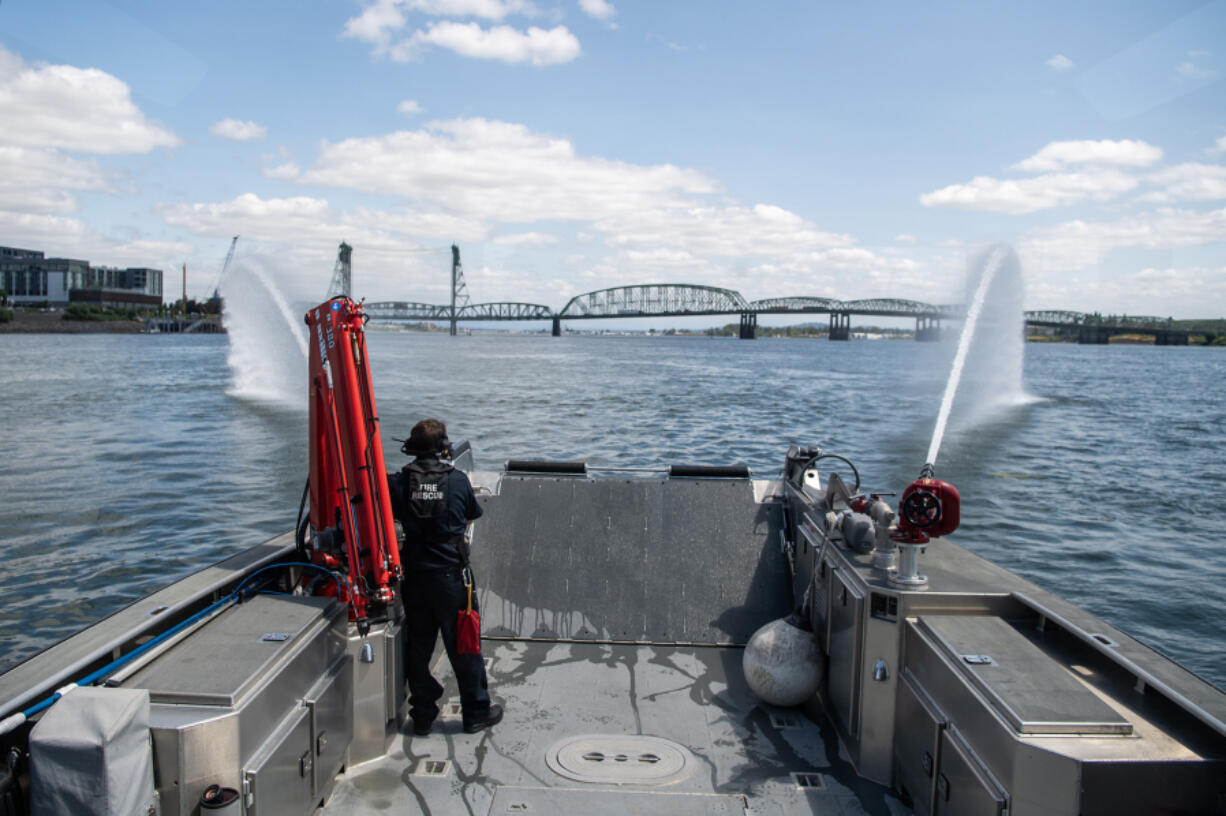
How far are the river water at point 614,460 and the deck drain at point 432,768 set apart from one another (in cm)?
704

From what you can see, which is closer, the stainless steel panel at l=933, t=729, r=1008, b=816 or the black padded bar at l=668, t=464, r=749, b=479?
the stainless steel panel at l=933, t=729, r=1008, b=816

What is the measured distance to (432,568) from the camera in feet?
15.8

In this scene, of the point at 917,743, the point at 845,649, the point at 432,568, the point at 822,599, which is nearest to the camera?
the point at 917,743

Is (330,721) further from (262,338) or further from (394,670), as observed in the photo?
(262,338)

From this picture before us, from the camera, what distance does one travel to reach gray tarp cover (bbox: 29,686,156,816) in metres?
2.81

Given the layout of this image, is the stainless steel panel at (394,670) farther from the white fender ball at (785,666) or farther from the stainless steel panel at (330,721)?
the white fender ball at (785,666)

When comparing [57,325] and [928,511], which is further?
[57,325]

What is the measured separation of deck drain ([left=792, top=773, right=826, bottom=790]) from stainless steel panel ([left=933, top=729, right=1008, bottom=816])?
823 mm

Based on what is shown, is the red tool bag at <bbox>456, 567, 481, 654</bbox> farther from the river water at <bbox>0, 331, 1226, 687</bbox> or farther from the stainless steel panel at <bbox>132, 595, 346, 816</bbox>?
the river water at <bbox>0, 331, 1226, 687</bbox>

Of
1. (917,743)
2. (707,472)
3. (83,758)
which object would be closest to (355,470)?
(83,758)

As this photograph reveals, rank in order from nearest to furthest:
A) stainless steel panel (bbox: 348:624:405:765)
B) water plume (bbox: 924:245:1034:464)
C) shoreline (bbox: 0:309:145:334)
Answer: stainless steel panel (bbox: 348:624:405:765)
water plume (bbox: 924:245:1034:464)
shoreline (bbox: 0:309:145:334)

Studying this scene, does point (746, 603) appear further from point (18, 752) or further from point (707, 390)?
point (707, 390)

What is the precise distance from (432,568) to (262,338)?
148ft

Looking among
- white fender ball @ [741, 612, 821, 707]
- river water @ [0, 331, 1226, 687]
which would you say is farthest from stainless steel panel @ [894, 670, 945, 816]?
river water @ [0, 331, 1226, 687]
